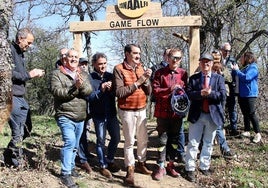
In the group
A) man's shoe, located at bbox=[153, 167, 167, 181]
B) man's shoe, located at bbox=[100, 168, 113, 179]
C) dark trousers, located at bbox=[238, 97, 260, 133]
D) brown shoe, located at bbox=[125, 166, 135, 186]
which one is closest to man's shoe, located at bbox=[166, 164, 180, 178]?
man's shoe, located at bbox=[153, 167, 167, 181]

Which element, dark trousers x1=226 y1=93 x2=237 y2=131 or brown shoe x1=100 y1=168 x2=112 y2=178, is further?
dark trousers x1=226 y1=93 x2=237 y2=131

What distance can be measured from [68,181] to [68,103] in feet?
3.43

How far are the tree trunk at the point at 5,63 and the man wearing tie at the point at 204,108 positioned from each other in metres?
2.76

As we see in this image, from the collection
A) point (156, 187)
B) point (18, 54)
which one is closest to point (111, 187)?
point (156, 187)

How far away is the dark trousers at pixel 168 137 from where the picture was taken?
5.35 metres

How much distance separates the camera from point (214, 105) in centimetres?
527

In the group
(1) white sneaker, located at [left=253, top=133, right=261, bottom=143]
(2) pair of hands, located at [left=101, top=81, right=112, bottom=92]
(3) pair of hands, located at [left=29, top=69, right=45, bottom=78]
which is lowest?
(1) white sneaker, located at [left=253, top=133, right=261, bottom=143]

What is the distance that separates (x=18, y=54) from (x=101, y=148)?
1.87m

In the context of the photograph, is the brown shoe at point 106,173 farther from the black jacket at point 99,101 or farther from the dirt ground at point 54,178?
the black jacket at point 99,101

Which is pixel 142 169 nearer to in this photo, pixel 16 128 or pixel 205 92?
pixel 205 92

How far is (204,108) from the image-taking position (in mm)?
5273

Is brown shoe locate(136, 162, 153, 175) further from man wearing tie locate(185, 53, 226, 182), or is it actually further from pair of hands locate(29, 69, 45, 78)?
pair of hands locate(29, 69, 45, 78)

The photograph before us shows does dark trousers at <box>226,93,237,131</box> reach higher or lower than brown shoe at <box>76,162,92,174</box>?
higher

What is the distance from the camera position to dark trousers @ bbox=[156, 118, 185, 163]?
535 cm
